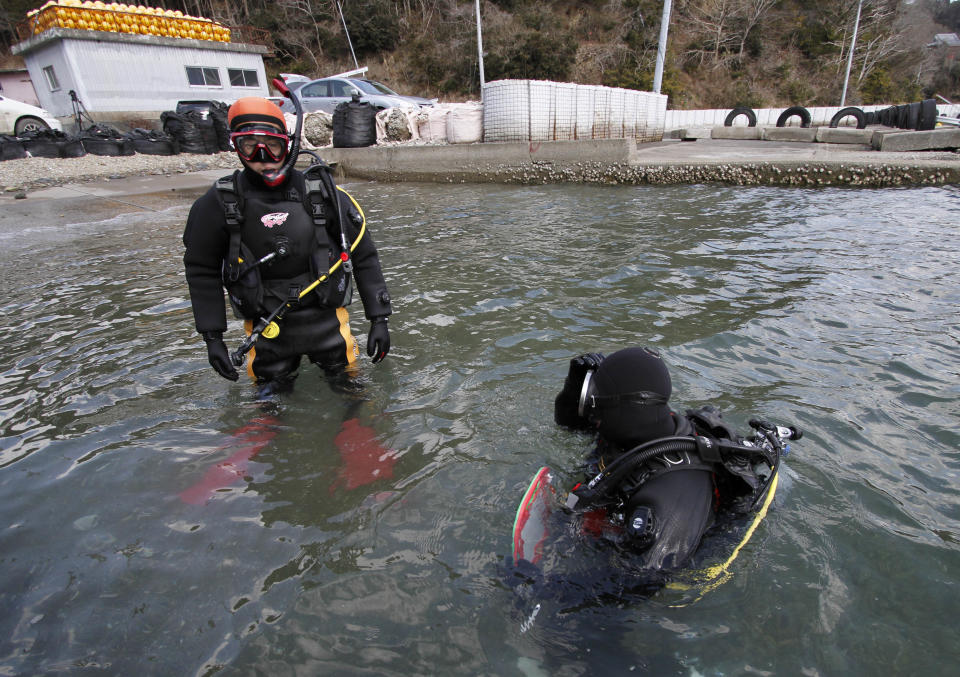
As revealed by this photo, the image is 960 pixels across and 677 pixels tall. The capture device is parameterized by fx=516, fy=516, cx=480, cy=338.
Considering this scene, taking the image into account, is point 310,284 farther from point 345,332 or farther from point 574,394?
point 574,394

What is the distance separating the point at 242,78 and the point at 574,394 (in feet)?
85.7

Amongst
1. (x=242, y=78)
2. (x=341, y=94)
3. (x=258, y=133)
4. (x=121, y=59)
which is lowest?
(x=258, y=133)

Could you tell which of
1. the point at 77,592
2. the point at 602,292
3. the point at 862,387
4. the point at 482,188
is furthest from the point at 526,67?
the point at 77,592

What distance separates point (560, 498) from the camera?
245 cm

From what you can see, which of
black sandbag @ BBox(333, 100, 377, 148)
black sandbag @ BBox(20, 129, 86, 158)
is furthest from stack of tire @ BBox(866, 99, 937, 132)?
black sandbag @ BBox(20, 129, 86, 158)

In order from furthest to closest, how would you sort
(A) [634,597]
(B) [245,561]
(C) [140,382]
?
(C) [140,382]
(B) [245,561]
(A) [634,597]

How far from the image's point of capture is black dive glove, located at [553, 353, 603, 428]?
7.77 feet

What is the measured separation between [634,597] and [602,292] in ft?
11.3

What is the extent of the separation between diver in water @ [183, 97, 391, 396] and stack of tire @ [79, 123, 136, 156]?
15.2 meters

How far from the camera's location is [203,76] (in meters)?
21.8

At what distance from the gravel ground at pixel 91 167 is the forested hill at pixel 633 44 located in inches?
732

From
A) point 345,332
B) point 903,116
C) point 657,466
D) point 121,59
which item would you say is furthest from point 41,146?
point 903,116

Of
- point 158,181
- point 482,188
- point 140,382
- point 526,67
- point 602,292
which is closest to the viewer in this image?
point 140,382

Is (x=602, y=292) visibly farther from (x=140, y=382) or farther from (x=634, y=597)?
(x=140, y=382)
